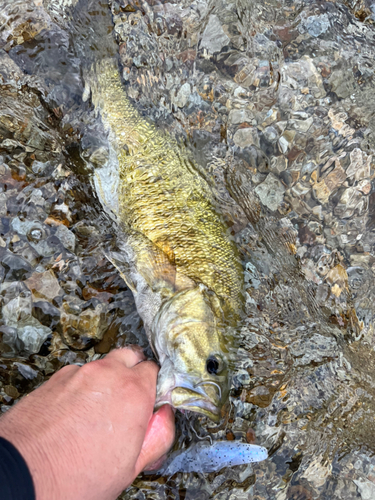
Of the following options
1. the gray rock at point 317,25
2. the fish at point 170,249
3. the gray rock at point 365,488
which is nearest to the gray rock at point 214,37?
the gray rock at point 317,25

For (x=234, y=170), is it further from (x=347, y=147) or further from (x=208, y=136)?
(x=347, y=147)

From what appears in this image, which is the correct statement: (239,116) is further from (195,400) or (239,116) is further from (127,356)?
(195,400)

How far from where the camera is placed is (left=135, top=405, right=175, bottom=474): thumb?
2.23 m

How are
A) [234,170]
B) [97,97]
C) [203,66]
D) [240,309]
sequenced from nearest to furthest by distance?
[240,309] → [97,97] → [234,170] → [203,66]

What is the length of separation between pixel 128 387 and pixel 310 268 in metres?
2.32

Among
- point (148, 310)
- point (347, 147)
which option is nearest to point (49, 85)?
point (148, 310)

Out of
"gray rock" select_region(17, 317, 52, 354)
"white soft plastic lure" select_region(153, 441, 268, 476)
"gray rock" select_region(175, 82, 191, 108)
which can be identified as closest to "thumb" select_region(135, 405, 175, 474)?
"white soft plastic lure" select_region(153, 441, 268, 476)

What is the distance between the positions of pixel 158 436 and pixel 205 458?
0.65 m

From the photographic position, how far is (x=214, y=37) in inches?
161

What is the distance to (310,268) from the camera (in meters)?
3.65

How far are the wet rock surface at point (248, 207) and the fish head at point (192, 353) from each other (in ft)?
1.20

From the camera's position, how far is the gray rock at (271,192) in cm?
382

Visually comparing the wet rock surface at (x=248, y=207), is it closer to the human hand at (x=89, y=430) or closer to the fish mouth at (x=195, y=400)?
the fish mouth at (x=195, y=400)

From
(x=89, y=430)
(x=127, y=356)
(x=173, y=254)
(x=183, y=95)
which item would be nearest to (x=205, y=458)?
(x=127, y=356)
